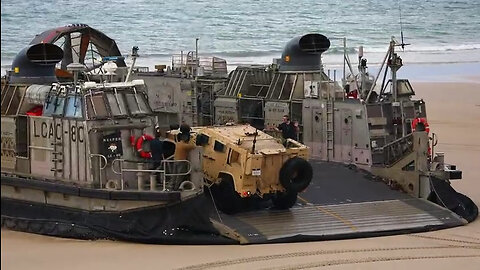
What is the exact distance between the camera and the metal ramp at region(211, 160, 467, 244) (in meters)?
11.8

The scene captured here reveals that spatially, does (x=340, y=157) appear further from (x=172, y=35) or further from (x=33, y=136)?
(x=172, y=35)

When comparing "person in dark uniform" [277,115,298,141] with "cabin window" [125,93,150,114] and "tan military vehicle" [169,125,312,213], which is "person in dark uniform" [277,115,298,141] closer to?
"tan military vehicle" [169,125,312,213]

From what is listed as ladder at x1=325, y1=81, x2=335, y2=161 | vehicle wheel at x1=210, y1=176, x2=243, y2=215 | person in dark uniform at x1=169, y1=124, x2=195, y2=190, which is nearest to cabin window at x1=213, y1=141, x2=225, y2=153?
vehicle wheel at x1=210, y1=176, x2=243, y2=215

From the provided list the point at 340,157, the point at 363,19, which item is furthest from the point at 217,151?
the point at 363,19

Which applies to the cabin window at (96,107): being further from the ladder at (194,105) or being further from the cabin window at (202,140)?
the ladder at (194,105)

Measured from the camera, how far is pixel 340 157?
1596cm

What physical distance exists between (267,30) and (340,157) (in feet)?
133

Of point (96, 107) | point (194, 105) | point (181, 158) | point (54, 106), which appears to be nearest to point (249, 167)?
point (181, 158)

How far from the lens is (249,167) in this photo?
11.8 m

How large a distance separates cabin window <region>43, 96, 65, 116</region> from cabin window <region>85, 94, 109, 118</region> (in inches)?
19.8

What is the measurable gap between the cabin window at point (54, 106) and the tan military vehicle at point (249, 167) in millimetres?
1676

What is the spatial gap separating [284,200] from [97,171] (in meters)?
2.79

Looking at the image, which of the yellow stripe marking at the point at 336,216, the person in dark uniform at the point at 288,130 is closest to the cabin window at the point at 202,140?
the yellow stripe marking at the point at 336,216

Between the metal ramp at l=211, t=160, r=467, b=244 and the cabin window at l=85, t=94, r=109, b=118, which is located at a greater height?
the cabin window at l=85, t=94, r=109, b=118
